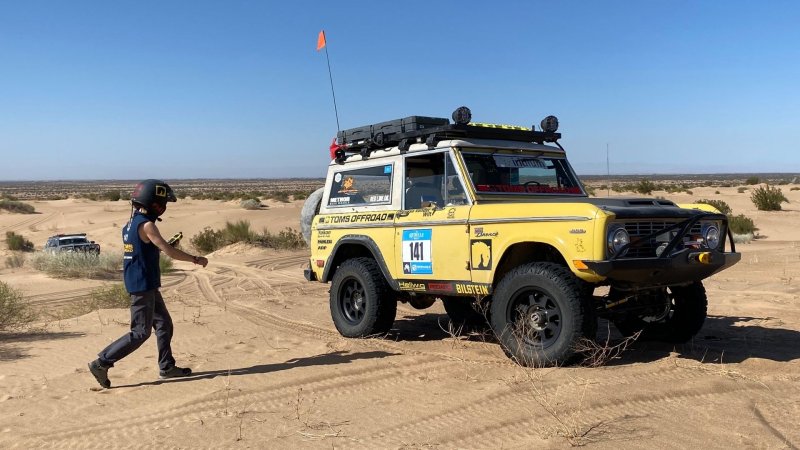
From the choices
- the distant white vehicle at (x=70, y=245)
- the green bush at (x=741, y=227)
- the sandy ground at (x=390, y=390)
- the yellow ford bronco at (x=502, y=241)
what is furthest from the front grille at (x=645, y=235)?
the green bush at (x=741, y=227)

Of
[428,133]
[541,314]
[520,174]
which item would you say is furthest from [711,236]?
[428,133]

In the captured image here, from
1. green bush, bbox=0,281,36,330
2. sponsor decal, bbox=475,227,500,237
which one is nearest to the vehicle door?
sponsor decal, bbox=475,227,500,237

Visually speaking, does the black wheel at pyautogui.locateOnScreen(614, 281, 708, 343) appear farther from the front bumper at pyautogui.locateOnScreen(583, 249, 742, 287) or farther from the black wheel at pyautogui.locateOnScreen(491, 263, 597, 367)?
the black wheel at pyautogui.locateOnScreen(491, 263, 597, 367)

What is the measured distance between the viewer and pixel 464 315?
27.5 ft

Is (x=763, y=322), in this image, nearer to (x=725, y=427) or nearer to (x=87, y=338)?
(x=725, y=427)

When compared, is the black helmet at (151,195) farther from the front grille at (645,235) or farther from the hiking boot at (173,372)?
the front grille at (645,235)

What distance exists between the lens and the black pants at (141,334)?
232 inches

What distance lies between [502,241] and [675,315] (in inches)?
85.8

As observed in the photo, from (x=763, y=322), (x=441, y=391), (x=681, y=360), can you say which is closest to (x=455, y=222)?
(x=441, y=391)

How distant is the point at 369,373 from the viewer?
19.9 feet

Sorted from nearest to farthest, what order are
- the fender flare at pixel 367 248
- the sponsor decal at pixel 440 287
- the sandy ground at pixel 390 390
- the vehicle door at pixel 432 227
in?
1. the sandy ground at pixel 390 390
2. the vehicle door at pixel 432 227
3. the sponsor decal at pixel 440 287
4. the fender flare at pixel 367 248

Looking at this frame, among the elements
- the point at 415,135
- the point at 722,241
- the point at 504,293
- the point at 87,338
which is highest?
the point at 415,135

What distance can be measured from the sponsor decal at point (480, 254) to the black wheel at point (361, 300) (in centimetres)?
146

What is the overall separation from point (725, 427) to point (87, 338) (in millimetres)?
6860
